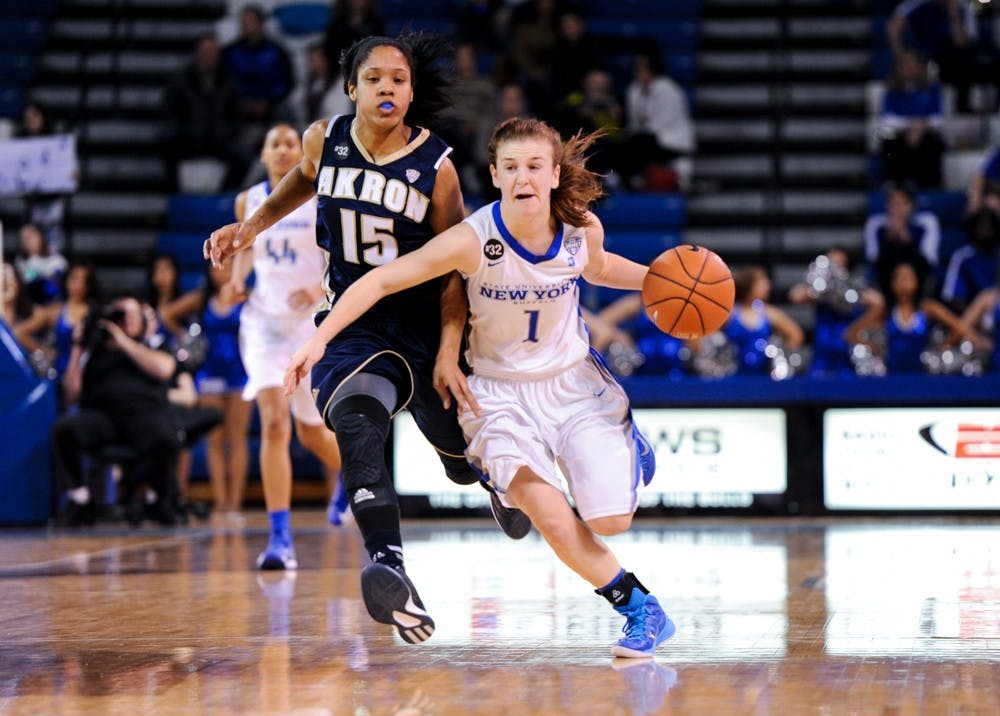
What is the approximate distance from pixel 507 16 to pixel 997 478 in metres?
6.50

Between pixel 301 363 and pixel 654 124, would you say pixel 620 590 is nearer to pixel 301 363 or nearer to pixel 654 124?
pixel 301 363

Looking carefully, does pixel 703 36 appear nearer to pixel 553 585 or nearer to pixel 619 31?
pixel 619 31

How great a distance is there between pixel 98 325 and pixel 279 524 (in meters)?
3.27

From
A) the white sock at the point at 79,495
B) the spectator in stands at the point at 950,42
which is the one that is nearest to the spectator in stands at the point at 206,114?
the white sock at the point at 79,495

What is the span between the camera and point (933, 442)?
9383mm

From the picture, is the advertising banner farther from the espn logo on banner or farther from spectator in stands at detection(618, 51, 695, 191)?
spectator in stands at detection(618, 51, 695, 191)

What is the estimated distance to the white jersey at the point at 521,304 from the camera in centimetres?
457

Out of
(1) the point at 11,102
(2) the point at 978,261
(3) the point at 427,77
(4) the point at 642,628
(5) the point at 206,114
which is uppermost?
(1) the point at 11,102

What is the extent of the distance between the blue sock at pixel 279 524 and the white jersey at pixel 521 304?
2516 mm

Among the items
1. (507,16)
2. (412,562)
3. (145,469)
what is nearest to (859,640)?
(412,562)

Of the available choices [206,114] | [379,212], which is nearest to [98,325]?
[206,114]

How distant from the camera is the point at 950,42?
12.9 m

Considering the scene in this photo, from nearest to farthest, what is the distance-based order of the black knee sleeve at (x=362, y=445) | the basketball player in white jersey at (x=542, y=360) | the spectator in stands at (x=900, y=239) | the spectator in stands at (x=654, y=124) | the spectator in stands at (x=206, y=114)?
1. the black knee sleeve at (x=362, y=445)
2. the basketball player in white jersey at (x=542, y=360)
3. the spectator in stands at (x=900, y=239)
4. the spectator in stands at (x=654, y=124)
5. the spectator in stands at (x=206, y=114)

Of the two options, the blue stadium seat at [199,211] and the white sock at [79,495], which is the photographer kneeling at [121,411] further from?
the blue stadium seat at [199,211]
